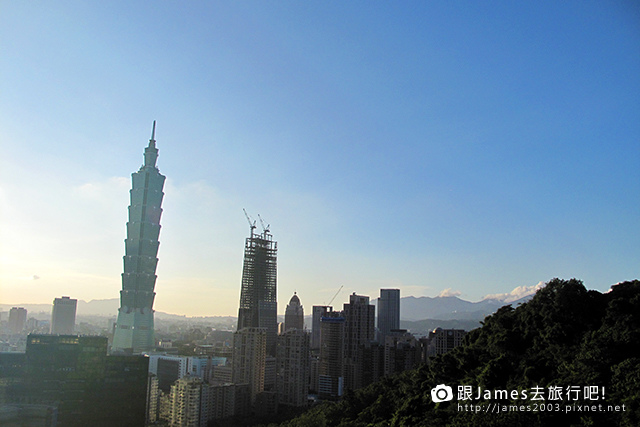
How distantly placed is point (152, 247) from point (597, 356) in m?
33.3

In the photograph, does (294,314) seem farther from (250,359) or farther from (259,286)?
(250,359)

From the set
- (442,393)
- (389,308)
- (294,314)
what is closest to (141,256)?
(294,314)

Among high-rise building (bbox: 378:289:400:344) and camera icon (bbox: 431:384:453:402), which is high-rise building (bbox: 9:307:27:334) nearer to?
camera icon (bbox: 431:384:453:402)

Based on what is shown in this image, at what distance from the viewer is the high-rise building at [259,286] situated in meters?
36.7

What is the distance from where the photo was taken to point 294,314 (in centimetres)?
4725

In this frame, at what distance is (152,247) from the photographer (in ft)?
120

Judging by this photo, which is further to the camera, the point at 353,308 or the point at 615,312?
the point at 353,308

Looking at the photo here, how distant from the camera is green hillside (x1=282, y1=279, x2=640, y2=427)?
20.5ft

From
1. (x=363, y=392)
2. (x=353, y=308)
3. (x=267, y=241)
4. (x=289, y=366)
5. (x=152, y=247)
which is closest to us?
(x=363, y=392)

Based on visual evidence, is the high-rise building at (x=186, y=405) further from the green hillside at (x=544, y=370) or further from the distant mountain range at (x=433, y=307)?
the distant mountain range at (x=433, y=307)

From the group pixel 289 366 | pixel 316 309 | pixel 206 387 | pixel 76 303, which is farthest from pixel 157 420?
pixel 316 309

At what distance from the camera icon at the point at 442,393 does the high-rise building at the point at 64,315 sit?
2848 centimetres

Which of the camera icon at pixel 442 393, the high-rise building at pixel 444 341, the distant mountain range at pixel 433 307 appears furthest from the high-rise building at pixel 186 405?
the distant mountain range at pixel 433 307

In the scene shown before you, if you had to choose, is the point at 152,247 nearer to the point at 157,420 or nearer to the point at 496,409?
the point at 157,420
